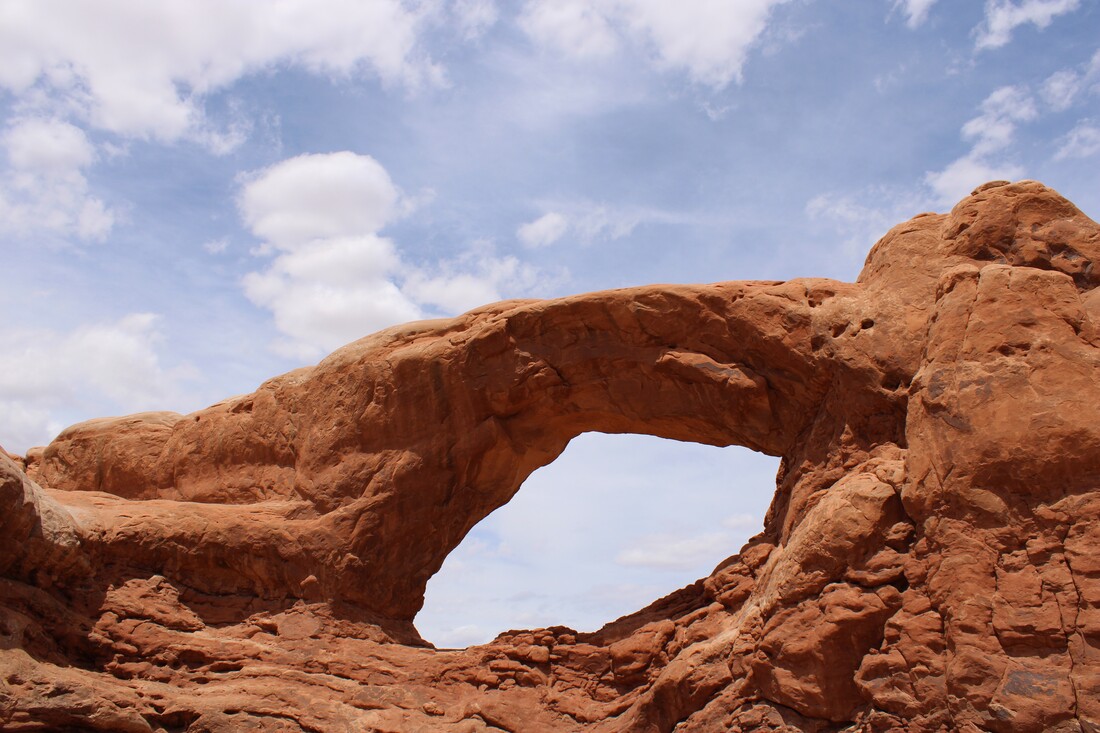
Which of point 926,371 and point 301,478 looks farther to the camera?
point 301,478

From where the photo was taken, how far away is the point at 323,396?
1226cm

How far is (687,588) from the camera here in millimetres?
11164

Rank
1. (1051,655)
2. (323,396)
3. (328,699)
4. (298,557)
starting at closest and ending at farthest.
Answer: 1. (1051,655)
2. (328,699)
3. (298,557)
4. (323,396)

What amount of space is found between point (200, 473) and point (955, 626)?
894 centimetres

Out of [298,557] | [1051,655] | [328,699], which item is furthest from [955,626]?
[298,557]

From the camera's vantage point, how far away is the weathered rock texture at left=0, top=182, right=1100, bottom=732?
26.0 ft

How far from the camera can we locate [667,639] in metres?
10.6

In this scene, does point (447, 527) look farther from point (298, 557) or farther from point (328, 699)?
point (328, 699)

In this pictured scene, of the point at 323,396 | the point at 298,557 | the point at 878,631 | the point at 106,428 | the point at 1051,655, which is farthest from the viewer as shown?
the point at 106,428

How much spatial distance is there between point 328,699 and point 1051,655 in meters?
6.49

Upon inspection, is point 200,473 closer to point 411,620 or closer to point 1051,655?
point 411,620

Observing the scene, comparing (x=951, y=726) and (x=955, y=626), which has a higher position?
(x=955, y=626)

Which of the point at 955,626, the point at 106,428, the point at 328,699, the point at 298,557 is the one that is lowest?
the point at 328,699

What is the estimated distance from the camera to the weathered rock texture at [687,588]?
26.0 ft
